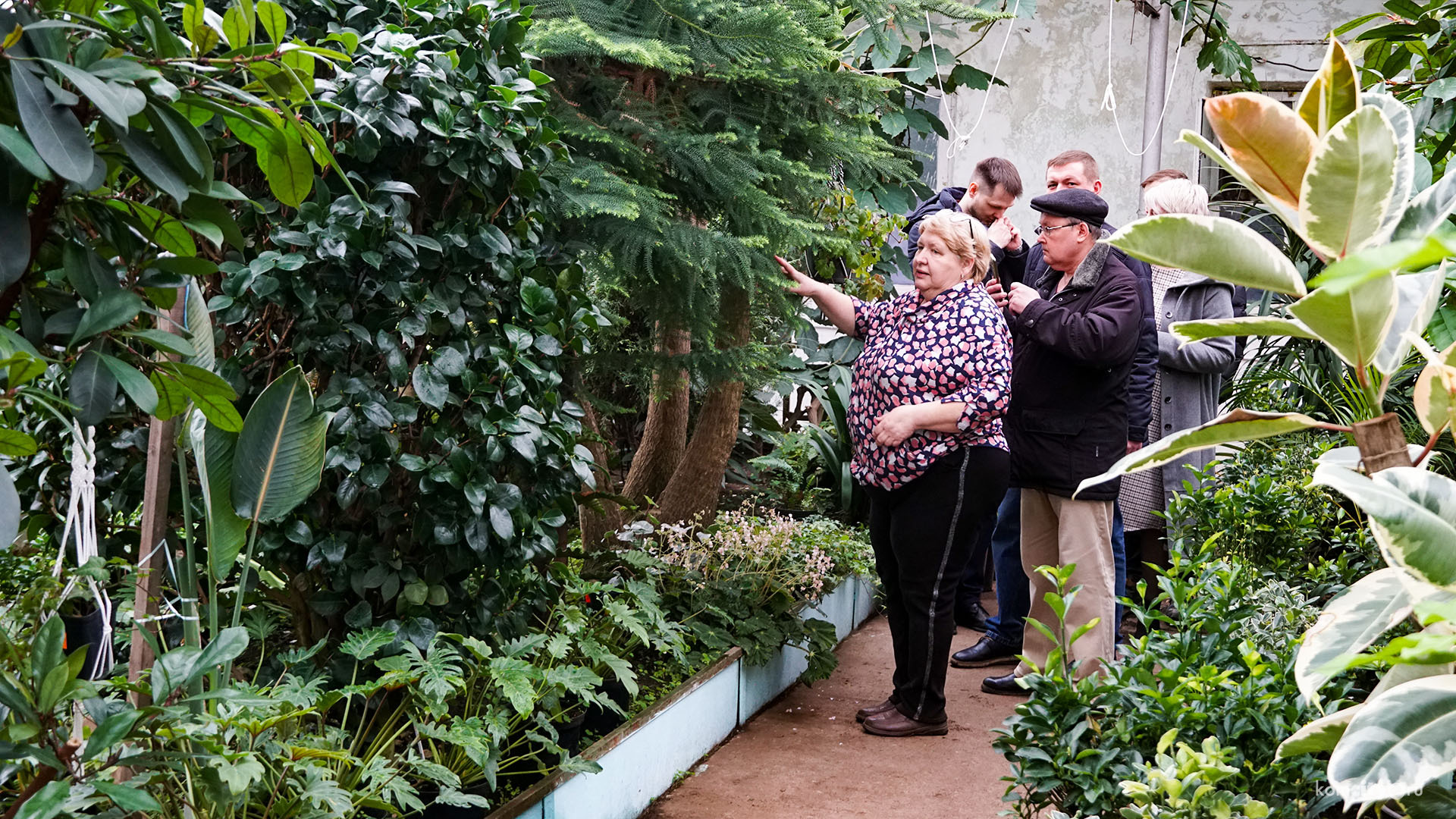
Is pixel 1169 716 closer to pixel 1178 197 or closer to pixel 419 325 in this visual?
pixel 419 325

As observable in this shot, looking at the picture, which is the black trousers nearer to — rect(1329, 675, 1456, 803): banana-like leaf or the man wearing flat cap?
the man wearing flat cap

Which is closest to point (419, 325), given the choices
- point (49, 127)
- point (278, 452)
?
point (278, 452)

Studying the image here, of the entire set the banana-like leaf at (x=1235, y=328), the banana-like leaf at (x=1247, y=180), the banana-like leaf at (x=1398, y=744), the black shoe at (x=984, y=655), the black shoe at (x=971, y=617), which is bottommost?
the black shoe at (x=971, y=617)

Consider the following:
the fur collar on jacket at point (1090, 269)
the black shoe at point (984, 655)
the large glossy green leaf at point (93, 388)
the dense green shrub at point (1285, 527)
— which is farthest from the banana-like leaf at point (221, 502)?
the black shoe at point (984, 655)

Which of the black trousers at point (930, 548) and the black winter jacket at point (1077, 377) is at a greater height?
the black winter jacket at point (1077, 377)

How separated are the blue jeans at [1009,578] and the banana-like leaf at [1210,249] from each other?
3484 millimetres

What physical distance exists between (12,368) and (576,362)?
2.58 metres

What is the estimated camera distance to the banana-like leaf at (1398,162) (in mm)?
1135

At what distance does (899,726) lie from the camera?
3.88 meters

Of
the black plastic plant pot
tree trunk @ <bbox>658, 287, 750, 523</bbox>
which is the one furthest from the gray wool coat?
the black plastic plant pot

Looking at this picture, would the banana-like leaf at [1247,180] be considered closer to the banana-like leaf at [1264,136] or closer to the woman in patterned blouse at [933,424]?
the banana-like leaf at [1264,136]

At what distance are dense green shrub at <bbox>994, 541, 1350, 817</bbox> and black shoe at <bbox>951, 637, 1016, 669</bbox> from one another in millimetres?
2803

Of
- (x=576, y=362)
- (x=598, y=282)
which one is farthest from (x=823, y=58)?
(x=576, y=362)

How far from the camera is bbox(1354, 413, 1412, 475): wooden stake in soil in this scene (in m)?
1.22
